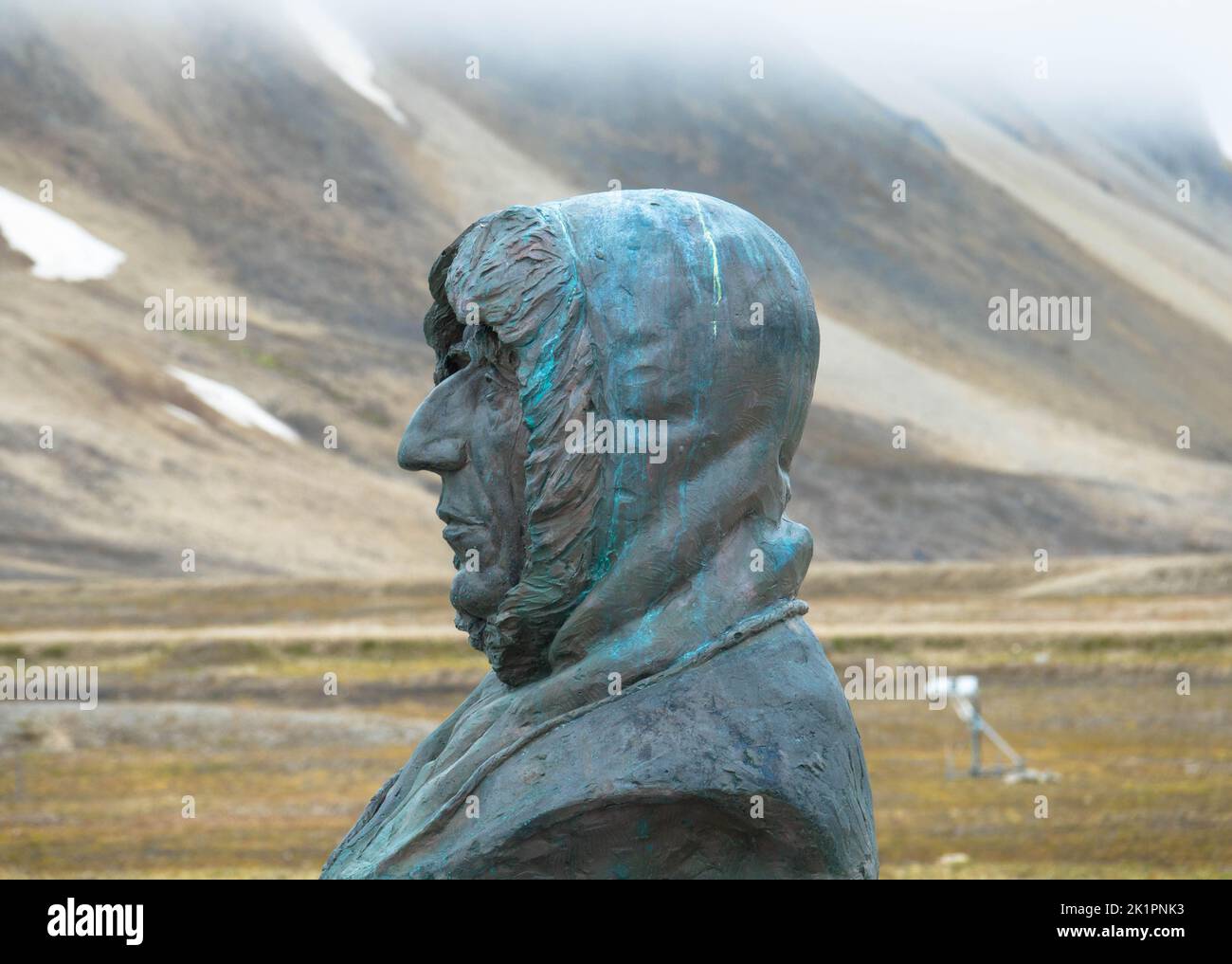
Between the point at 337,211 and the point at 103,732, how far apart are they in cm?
6247

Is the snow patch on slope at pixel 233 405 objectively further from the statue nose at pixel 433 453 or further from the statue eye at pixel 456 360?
the statue nose at pixel 433 453

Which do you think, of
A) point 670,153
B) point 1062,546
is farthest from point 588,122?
point 1062,546

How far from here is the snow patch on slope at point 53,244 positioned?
7006 cm

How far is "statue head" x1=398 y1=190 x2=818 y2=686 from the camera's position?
169 inches

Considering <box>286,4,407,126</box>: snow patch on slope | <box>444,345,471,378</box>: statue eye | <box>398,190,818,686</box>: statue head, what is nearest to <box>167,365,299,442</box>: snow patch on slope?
<box>286,4,407,126</box>: snow patch on slope

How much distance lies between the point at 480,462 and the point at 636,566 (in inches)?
19.6

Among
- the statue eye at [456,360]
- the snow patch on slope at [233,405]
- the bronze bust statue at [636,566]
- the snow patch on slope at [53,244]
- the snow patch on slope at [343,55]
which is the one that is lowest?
the bronze bust statue at [636,566]

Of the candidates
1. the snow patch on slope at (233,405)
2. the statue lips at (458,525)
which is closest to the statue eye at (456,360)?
the statue lips at (458,525)

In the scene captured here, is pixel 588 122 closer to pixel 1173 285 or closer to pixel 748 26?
pixel 748 26

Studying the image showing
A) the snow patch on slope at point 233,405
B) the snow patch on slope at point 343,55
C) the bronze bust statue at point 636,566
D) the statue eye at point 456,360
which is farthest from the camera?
the snow patch on slope at point 343,55

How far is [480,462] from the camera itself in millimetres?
4480

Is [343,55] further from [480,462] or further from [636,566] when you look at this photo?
[636,566]

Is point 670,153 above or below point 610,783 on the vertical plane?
above

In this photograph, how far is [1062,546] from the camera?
64625mm
